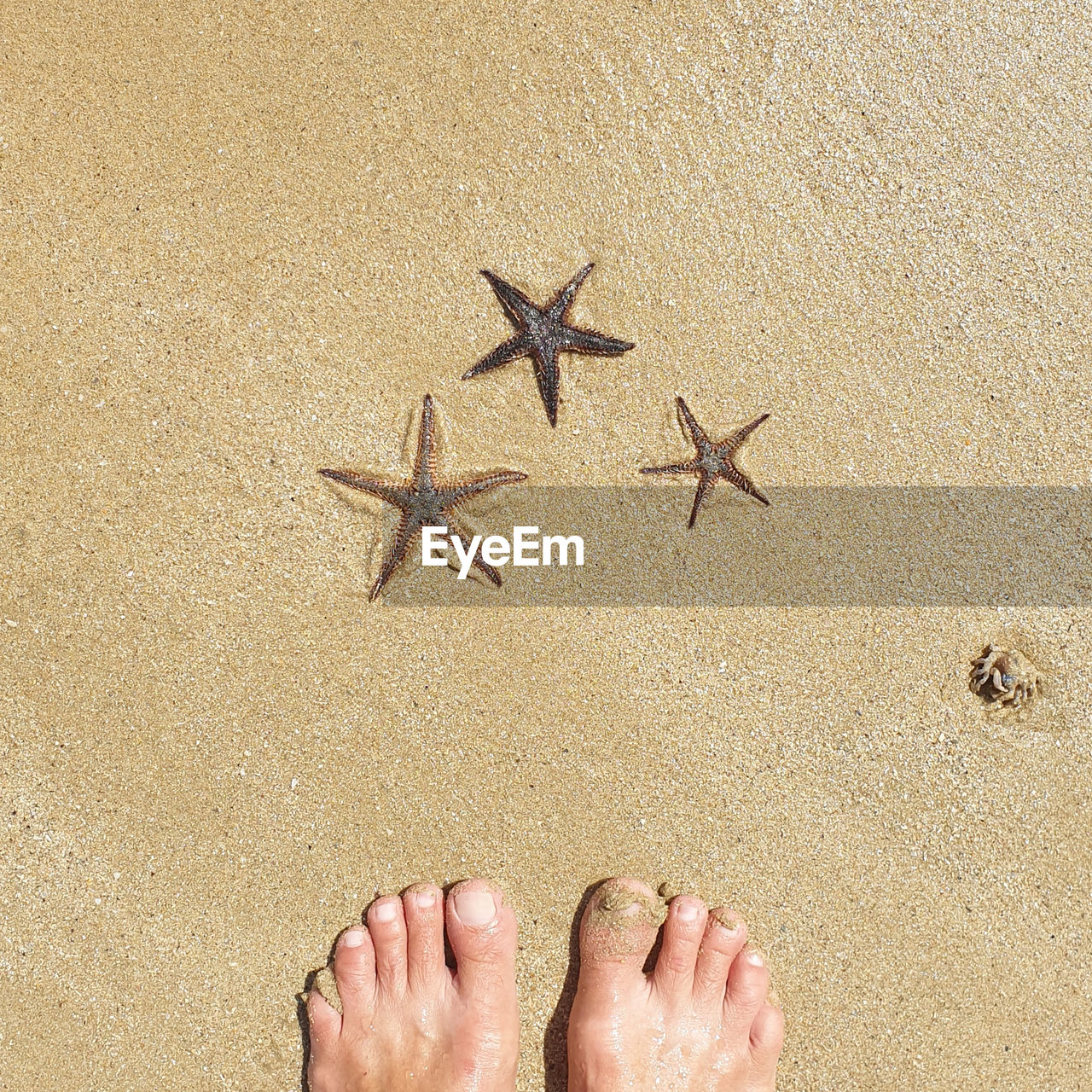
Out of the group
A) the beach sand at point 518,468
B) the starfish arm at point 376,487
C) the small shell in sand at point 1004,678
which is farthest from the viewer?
the small shell in sand at point 1004,678

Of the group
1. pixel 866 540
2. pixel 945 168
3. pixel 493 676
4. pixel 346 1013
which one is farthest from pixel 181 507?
pixel 945 168

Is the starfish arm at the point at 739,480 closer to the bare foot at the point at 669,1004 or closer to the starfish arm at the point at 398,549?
the starfish arm at the point at 398,549

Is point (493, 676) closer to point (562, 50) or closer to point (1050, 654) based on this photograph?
point (1050, 654)

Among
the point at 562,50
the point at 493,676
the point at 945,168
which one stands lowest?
the point at 493,676

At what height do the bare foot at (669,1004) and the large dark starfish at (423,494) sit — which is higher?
the large dark starfish at (423,494)

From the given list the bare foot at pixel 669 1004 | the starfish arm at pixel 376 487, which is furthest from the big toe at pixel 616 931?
the starfish arm at pixel 376 487

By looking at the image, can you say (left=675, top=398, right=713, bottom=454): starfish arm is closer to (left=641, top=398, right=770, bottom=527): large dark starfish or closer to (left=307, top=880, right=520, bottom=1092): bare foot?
(left=641, top=398, right=770, bottom=527): large dark starfish

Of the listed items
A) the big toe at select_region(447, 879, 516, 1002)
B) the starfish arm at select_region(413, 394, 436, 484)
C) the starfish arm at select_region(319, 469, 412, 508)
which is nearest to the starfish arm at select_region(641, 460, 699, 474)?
the starfish arm at select_region(413, 394, 436, 484)
